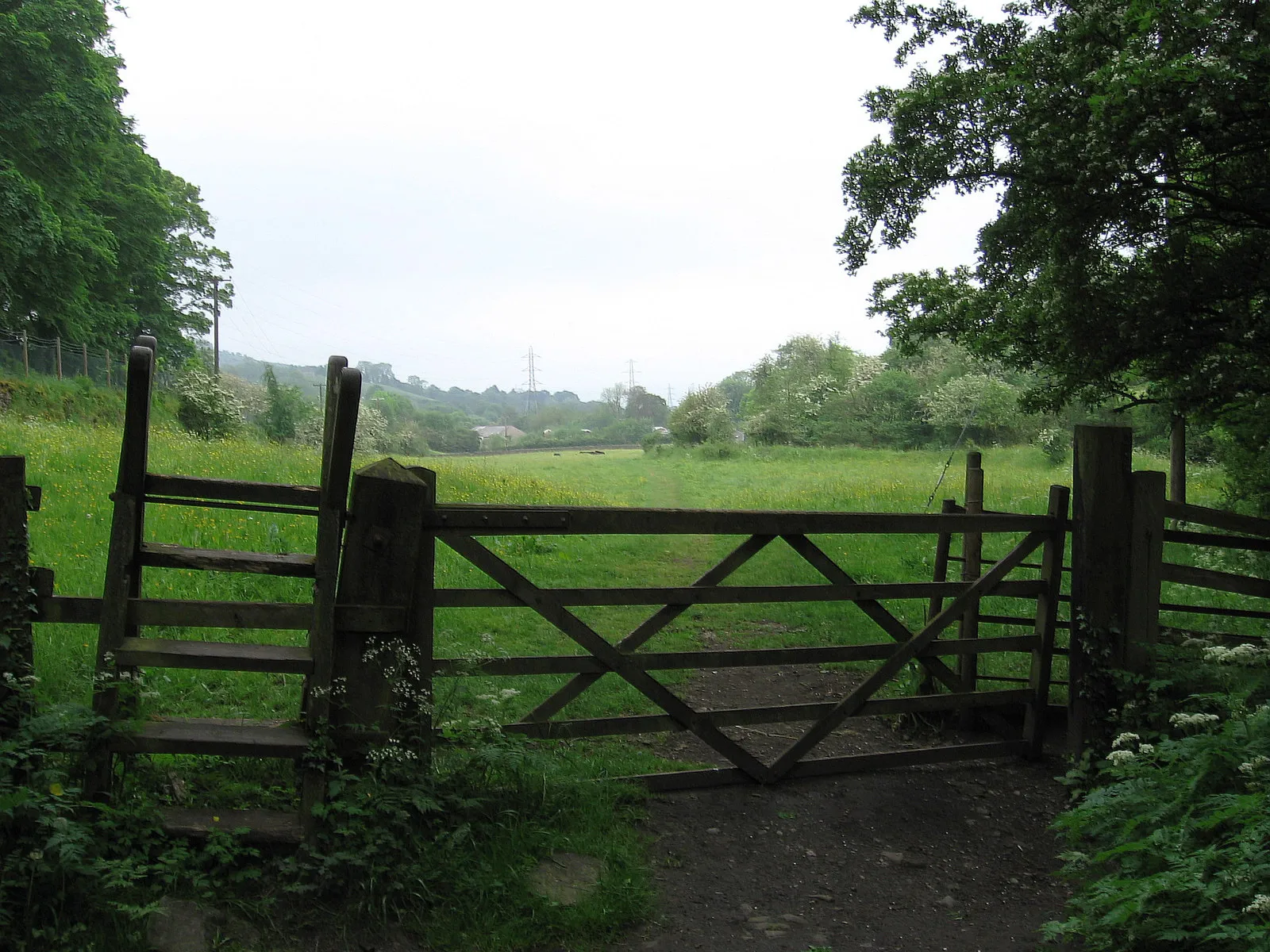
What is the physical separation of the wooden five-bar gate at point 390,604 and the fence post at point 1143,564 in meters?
0.57

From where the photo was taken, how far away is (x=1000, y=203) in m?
11.1

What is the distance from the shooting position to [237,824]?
12.3 feet

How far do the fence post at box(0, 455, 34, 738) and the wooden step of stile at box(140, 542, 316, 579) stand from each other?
0.46 m

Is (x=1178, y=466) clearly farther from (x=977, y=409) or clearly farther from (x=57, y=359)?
(x=57, y=359)

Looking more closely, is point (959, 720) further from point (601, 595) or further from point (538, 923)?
point (538, 923)

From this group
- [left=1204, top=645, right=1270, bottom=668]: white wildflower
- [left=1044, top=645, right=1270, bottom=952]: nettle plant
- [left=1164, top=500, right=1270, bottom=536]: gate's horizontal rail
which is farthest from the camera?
[left=1164, top=500, right=1270, bottom=536]: gate's horizontal rail

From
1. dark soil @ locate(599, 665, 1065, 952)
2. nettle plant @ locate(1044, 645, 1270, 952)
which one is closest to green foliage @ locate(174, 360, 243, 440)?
dark soil @ locate(599, 665, 1065, 952)

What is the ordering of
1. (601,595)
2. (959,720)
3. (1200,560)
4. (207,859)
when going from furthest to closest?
(1200,560)
(959,720)
(601,595)
(207,859)

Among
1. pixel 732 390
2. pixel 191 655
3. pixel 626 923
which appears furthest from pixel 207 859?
pixel 732 390

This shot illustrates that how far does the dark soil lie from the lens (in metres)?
3.90

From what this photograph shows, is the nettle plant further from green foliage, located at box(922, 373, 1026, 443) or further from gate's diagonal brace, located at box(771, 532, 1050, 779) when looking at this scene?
green foliage, located at box(922, 373, 1026, 443)

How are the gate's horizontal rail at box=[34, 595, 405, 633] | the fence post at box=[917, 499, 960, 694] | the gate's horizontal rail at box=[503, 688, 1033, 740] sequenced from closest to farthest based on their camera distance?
the gate's horizontal rail at box=[34, 595, 405, 633], the gate's horizontal rail at box=[503, 688, 1033, 740], the fence post at box=[917, 499, 960, 694]

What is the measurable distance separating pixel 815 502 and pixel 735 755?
52.8 feet

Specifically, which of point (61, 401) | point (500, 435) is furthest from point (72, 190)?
point (500, 435)
